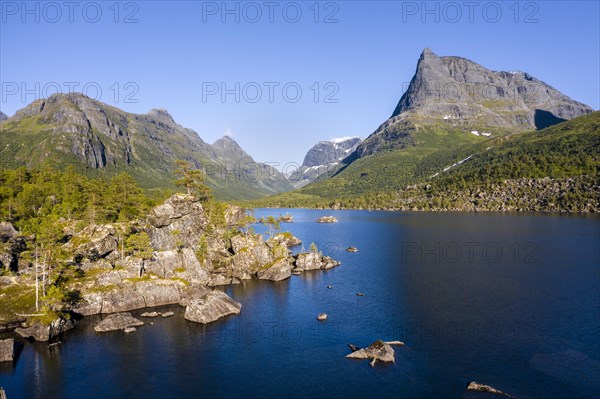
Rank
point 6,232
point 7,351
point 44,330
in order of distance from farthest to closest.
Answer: point 6,232 → point 44,330 → point 7,351

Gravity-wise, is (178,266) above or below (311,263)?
above

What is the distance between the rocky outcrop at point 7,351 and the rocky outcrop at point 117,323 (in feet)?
49.5

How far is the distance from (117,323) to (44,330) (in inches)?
514

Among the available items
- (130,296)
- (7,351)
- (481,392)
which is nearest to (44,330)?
(7,351)

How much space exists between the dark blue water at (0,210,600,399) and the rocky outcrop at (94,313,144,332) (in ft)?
9.80

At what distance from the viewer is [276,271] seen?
12619 centimetres

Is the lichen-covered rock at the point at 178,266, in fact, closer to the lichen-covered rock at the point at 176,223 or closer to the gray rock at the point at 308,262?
the lichen-covered rock at the point at 176,223

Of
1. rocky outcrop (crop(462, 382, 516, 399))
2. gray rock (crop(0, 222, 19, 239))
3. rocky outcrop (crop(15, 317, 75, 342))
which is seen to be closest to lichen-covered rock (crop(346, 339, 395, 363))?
rocky outcrop (crop(462, 382, 516, 399))

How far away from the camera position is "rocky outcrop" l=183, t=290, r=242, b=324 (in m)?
86.2

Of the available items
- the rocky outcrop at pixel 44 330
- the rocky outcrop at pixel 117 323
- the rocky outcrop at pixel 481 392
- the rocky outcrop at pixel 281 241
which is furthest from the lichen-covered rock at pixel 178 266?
the rocky outcrop at pixel 481 392

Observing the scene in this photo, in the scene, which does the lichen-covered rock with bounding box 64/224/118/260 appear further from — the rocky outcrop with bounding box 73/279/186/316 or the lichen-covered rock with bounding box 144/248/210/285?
the rocky outcrop with bounding box 73/279/186/316

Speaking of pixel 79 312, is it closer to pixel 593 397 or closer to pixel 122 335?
pixel 122 335

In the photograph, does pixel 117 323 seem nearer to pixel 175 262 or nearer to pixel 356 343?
pixel 175 262

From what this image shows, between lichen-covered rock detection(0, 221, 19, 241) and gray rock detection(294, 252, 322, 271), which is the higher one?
lichen-covered rock detection(0, 221, 19, 241)
